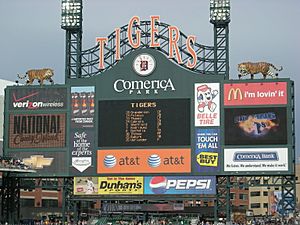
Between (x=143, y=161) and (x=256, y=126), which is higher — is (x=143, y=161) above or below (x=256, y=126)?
below

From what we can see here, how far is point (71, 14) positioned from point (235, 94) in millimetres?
17112

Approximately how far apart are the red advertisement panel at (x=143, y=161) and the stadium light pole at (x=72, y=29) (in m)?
8.66

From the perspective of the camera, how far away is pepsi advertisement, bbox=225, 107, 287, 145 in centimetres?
6003

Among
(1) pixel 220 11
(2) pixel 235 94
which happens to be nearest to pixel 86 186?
(2) pixel 235 94

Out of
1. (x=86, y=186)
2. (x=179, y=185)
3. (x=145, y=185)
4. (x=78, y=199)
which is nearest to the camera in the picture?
(x=179, y=185)

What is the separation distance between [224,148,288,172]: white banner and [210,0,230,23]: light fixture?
11.9m

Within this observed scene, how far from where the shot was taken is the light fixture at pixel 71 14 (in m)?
67.4

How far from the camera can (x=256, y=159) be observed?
60.1m

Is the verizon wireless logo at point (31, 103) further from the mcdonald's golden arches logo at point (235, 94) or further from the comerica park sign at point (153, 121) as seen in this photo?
the mcdonald's golden arches logo at point (235, 94)

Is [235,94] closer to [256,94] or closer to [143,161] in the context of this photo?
[256,94]

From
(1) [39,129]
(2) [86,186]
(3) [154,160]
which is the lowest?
(2) [86,186]

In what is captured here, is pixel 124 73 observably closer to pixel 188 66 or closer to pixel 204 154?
pixel 188 66

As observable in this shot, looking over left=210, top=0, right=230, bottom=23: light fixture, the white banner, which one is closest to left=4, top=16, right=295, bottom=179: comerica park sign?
the white banner

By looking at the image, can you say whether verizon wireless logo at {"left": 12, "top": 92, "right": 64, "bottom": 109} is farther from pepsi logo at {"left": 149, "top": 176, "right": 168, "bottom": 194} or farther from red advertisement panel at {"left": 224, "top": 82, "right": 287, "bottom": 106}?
red advertisement panel at {"left": 224, "top": 82, "right": 287, "bottom": 106}
